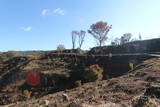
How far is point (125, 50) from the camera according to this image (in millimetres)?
52969

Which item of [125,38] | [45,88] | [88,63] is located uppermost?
[125,38]

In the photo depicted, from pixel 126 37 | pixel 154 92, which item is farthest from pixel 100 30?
pixel 154 92

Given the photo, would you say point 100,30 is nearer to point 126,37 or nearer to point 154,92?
Answer: point 126,37

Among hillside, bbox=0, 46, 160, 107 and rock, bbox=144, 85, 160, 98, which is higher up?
rock, bbox=144, 85, 160, 98

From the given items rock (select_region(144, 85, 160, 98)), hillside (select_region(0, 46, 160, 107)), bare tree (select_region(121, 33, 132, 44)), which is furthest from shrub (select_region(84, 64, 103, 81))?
bare tree (select_region(121, 33, 132, 44))

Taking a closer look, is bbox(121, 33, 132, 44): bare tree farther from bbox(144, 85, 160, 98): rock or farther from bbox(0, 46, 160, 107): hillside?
bbox(144, 85, 160, 98): rock

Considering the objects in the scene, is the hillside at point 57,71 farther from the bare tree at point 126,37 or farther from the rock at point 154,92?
the bare tree at point 126,37

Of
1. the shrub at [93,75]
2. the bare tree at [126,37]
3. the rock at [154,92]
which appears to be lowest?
the shrub at [93,75]

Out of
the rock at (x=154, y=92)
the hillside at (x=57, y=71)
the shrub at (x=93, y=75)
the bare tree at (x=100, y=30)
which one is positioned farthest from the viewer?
the bare tree at (x=100, y=30)

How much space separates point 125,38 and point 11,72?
166ft

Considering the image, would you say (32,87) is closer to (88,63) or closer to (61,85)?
(61,85)

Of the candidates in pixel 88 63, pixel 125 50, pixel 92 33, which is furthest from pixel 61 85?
pixel 92 33

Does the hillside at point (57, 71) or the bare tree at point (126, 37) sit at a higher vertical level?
the bare tree at point (126, 37)

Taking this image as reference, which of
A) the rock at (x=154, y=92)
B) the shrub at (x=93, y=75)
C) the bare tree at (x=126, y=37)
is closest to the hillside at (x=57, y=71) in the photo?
the shrub at (x=93, y=75)
